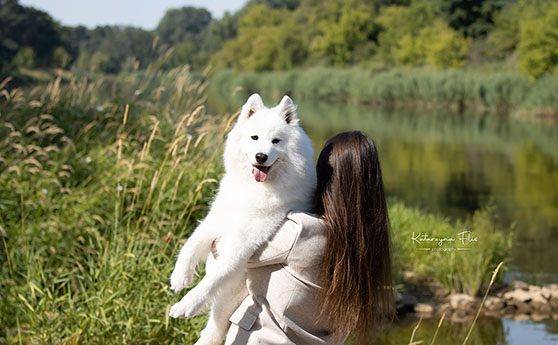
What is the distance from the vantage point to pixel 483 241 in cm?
709

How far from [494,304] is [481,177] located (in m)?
8.90

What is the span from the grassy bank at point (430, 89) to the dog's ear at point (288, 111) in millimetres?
27212

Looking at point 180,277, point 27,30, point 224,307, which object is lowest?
point 224,307

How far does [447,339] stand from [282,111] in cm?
482

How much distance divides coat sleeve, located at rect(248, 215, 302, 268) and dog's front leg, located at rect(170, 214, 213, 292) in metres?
0.23

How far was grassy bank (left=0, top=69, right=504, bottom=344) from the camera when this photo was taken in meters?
3.76

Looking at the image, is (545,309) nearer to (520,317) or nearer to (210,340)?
(520,317)

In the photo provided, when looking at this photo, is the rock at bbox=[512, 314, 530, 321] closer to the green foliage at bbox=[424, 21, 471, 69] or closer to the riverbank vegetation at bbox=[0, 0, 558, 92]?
the riverbank vegetation at bbox=[0, 0, 558, 92]

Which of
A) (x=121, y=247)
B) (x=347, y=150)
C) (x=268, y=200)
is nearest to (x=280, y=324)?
(x=268, y=200)

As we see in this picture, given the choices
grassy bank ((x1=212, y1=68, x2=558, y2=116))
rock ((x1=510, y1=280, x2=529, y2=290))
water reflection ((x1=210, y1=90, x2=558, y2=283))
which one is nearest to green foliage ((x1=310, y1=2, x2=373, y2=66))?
grassy bank ((x1=212, y1=68, x2=558, y2=116))

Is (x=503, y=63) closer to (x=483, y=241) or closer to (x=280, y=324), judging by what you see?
(x=483, y=241)

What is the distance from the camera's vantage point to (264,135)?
2232mm

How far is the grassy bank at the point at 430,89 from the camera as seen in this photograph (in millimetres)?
28469

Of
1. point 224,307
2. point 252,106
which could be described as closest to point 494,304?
point 224,307
